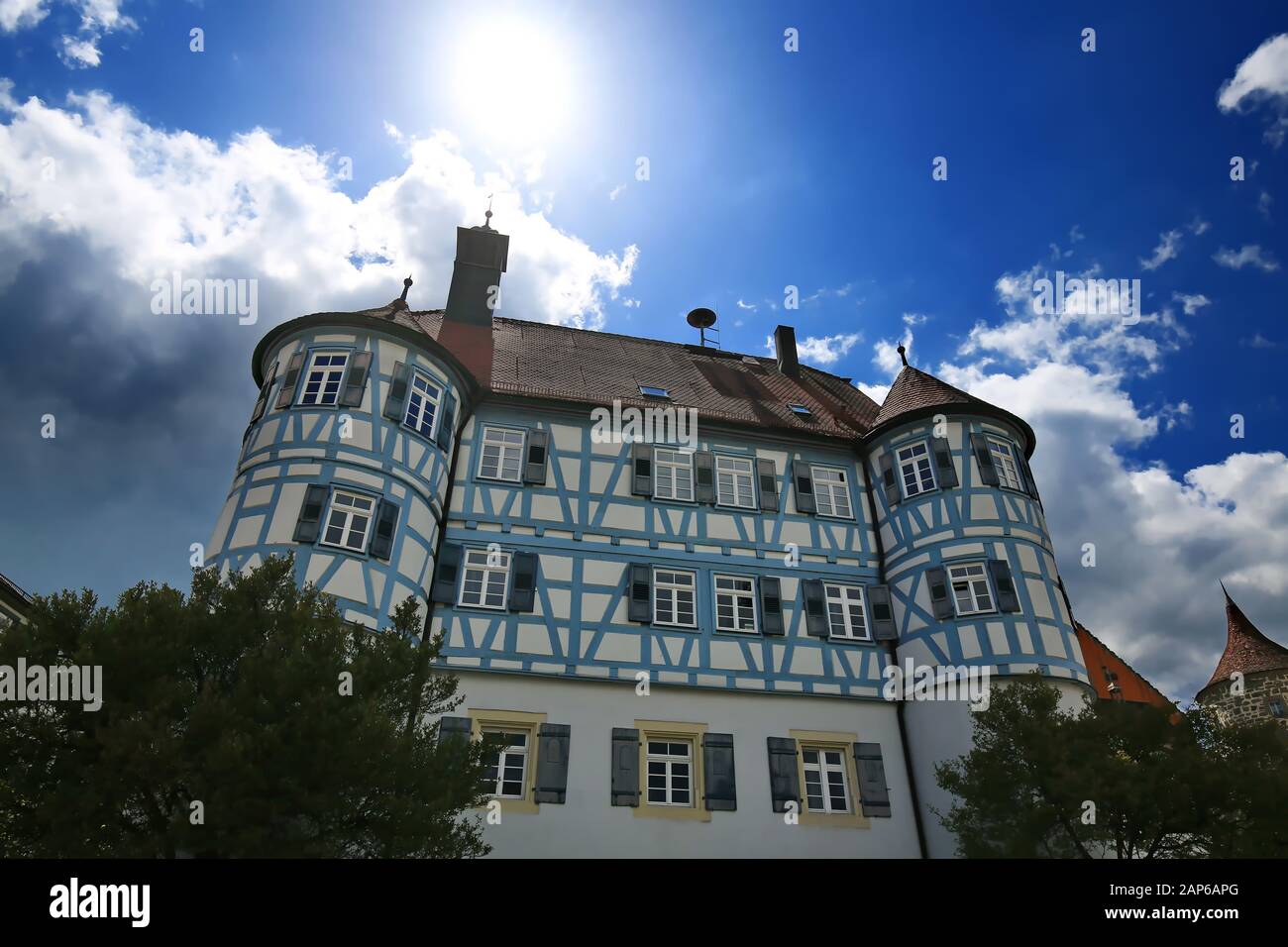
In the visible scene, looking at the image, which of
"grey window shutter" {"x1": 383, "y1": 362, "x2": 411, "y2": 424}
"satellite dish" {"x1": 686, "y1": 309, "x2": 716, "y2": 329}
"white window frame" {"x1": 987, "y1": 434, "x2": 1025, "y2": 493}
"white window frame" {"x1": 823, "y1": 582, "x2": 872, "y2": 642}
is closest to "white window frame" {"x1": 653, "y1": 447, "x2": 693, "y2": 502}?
"white window frame" {"x1": 823, "y1": 582, "x2": 872, "y2": 642}

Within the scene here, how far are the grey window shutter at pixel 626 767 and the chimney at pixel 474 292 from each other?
10.2 metres

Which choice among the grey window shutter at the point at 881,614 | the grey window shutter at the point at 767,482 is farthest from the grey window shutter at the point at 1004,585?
the grey window shutter at the point at 767,482

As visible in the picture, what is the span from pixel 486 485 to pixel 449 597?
274 cm

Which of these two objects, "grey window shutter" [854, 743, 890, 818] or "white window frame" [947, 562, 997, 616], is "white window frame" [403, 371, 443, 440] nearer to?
"grey window shutter" [854, 743, 890, 818]

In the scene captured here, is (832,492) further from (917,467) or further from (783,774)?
(783,774)

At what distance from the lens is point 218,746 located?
8.34 m

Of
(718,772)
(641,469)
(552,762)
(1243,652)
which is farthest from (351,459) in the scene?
(1243,652)

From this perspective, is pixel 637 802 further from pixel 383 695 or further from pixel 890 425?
pixel 890 425

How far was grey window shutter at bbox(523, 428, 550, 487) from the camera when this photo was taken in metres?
18.2

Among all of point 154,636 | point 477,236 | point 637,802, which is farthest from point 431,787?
point 477,236

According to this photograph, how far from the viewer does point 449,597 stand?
16.3 meters

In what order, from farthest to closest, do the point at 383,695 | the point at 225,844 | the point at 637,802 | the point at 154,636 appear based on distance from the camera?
the point at 637,802
the point at 383,695
the point at 154,636
the point at 225,844

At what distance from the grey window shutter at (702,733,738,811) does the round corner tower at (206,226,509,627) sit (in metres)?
6.02

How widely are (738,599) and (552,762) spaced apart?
5.16 meters
